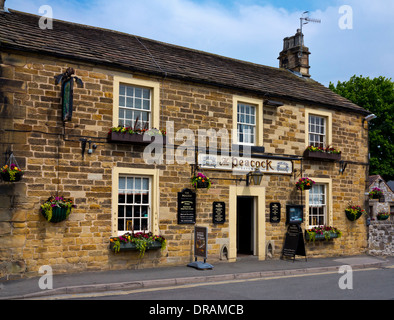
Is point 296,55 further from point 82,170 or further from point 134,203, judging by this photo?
point 82,170

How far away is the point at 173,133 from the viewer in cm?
1327

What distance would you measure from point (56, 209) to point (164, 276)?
10.4ft

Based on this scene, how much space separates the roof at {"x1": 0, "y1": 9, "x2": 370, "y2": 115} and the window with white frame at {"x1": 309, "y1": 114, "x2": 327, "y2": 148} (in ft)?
1.98

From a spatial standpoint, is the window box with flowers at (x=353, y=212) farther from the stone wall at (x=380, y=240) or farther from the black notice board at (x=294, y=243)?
the black notice board at (x=294, y=243)

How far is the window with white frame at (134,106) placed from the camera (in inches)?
498

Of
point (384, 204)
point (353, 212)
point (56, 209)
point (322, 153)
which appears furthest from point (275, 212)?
point (384, 204)

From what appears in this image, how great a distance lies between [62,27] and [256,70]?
7.71m

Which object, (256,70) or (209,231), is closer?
(209,231)

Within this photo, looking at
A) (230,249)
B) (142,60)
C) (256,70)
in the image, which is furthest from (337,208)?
(142,60)

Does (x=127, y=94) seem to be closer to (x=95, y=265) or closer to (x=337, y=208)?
(x=95, y=265)

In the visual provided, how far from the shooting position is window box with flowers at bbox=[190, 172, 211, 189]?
43.2 feet

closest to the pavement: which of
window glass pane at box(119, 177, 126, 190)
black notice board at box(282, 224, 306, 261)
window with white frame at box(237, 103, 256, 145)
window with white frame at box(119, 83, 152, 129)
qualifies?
black notice board at box(282, 224, 306, 261)
